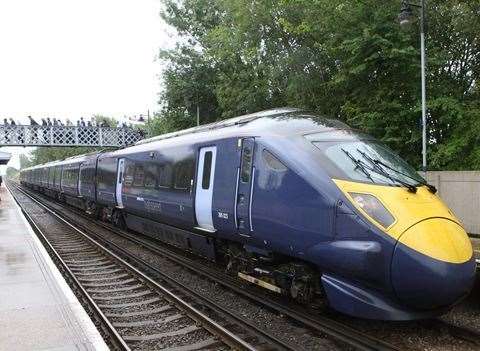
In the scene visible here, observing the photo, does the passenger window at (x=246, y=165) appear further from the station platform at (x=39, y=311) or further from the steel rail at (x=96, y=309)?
the station platform at (x=39, y=311)

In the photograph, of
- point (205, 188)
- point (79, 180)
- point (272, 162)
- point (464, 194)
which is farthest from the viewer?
point (79, 180)

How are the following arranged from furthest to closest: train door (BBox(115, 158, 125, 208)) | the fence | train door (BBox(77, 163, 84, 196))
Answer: train door (BBox(77, 163, 84, 196)), train door (BBox(115, 158, 125, 208)), the fence

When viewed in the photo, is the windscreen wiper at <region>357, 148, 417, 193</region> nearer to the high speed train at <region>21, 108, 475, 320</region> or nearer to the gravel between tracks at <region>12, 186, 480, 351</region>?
the high speed train at <region>21, 108, 475, 320</region>

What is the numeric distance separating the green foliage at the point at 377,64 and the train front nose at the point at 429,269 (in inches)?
388

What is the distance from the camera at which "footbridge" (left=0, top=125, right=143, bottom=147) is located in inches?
2608

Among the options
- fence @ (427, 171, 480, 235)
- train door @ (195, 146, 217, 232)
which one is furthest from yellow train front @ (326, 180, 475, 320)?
fence @ (427, 171, 480, 235)

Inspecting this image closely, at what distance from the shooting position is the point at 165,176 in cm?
1202

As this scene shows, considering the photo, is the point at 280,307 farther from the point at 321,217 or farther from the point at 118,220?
the point at 118,220

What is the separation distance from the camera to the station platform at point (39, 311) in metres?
6.25

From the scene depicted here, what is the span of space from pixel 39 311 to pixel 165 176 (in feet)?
16.1

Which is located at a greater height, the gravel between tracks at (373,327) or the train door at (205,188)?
the train door at (205,188)

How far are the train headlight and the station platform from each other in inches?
130

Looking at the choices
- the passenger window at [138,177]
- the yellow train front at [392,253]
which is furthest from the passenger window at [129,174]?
the yellow train front at [392,253]

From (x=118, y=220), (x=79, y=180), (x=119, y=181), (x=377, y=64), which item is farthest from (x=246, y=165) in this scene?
(x=79, y=180)
